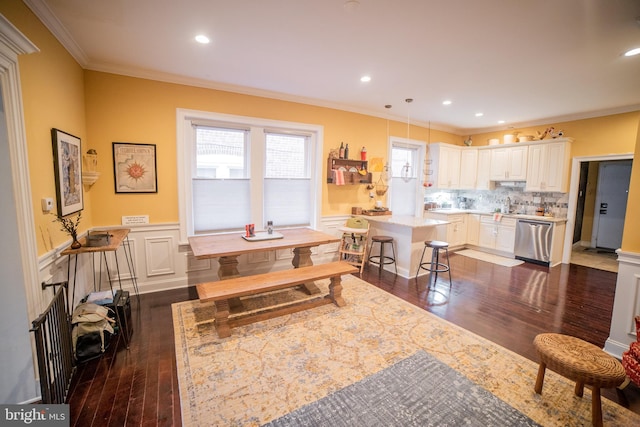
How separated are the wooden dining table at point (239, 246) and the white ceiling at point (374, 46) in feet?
6.78

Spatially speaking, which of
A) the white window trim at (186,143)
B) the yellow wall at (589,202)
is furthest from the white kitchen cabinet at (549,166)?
the white window trim at (186,143)

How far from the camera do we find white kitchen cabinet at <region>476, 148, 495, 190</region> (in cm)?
618

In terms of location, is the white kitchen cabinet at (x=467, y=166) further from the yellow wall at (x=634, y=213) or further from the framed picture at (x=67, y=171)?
the framed picture at (x=67, y=171)

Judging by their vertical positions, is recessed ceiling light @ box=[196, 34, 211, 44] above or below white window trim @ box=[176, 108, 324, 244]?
above

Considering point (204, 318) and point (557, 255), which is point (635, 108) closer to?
point (557, 255)

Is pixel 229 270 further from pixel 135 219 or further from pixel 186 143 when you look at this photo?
A: pixel 186 143

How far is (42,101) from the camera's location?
2139mm

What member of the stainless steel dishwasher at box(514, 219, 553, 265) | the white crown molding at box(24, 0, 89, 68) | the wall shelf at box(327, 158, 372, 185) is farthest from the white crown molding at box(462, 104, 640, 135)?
the white crown molding at box(24, 0, 89, 68)

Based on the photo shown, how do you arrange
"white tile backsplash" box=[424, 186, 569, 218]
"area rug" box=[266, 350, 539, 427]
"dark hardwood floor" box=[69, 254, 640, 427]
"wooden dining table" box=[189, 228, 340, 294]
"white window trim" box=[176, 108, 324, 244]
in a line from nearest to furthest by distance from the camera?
1. "area rug" box=[266, 350, 539, 427]
2. "dark hardwood floor" box=[69, 254, 640, 427]
3. "wooden dining table" box=[189, 228, 340, 294]
4. "white window trim" box=[176, 108, 324, 244]
5. "white tile backsplash" box=[424, 186, 569, 218]

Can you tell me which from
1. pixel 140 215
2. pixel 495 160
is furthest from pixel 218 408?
pixel 495 160

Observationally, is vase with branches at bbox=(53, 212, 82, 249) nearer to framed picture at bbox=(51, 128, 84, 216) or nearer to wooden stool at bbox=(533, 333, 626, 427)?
framed picture at bbox=(51, 128, 84, 216)

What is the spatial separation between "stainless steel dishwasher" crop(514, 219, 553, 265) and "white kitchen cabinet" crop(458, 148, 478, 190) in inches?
54.7

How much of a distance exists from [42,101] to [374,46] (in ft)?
9.29

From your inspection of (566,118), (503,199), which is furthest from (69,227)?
(566,118)
